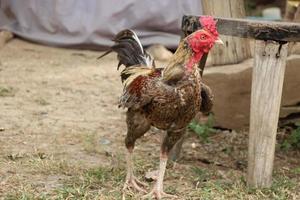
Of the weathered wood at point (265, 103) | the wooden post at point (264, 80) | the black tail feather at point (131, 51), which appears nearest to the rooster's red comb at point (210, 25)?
the wooden post at point (264, 80)

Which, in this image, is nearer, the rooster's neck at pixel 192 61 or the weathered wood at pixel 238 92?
the rooster's neck at pixel 192 61

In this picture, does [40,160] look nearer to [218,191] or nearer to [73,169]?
[73,169]

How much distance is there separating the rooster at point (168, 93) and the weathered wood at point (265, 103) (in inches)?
12.2

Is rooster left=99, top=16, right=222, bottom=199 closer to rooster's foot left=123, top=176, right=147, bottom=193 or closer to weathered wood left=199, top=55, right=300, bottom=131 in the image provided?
rooster's foot left=123, top=176, right=147, bottom=193

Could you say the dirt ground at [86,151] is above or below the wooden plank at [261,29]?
below

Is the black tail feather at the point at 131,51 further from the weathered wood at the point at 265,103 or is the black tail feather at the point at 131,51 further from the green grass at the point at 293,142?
the green grass at the point at 293,142

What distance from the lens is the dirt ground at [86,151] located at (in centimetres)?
415

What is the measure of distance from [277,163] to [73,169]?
1614mm

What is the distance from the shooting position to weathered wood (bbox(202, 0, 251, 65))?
4.96 meters

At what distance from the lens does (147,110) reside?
394 cm

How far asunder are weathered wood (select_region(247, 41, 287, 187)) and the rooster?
31 cm

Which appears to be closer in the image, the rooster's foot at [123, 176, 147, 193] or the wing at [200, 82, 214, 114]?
the wing at [200, 82, 214, 114]

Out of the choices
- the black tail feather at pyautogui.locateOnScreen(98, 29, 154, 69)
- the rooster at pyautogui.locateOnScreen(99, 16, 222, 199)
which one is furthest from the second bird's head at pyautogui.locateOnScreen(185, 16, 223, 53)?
the black tail feather at pyautogui.locateOnScreen(98, 29, 154, 69)

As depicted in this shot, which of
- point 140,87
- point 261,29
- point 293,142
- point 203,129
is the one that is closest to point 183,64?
point 140,87
